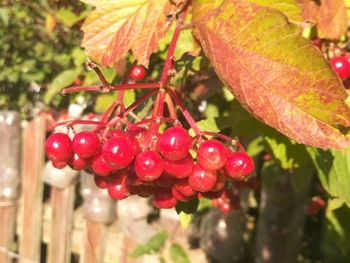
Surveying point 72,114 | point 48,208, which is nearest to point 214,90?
point 72,114

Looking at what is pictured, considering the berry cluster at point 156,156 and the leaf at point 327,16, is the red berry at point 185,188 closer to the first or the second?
the berry cluster at point 156,156

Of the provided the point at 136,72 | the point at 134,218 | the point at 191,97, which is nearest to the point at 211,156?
the point at 136,72

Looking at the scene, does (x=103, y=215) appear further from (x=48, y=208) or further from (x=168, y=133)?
(x=168, y=133)

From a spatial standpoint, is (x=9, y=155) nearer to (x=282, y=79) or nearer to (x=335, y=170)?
(x=335, y=170)

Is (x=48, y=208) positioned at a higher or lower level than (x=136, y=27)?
lower

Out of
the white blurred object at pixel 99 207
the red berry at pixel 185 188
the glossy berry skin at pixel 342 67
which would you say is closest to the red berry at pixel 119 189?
the red berry at pixel 185 188

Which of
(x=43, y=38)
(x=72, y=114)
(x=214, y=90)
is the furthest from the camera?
(x=43, y=38)
